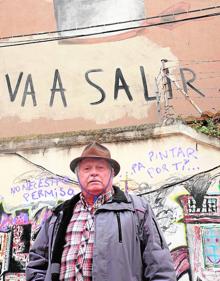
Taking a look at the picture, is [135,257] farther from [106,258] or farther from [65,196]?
[65,196]

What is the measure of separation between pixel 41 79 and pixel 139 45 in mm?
2701

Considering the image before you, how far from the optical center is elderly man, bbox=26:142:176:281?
2.40m

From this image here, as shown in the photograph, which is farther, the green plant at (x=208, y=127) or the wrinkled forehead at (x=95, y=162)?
the green plant at (x=208, y=127)

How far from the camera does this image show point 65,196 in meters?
6.15

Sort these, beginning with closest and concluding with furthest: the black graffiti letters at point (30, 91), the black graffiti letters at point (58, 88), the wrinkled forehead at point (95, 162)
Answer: the wrinkled forehead at point (95, 162) < the black graffiti letters at point (58, 88) < the black graffiti letters at point (30, 91)

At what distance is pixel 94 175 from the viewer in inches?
108

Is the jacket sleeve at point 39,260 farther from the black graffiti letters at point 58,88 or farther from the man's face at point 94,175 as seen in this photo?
the black graffiti letters at point 58,88

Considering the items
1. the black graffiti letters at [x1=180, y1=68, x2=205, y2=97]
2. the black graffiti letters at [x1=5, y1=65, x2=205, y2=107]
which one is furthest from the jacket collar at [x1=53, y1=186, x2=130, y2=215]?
the black graffiti letters at [x1=180, y1=68, x2=205, y2=97]

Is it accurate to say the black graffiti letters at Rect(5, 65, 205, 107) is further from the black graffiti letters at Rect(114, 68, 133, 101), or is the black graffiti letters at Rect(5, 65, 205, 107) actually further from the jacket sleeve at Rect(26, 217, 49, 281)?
the jacket sleeve at Rect(26, 217, 49, 281)

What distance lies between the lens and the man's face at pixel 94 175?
2709 mm

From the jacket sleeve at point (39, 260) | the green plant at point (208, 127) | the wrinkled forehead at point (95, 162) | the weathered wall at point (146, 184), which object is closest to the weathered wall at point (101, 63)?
the green plant at point (208, 127)

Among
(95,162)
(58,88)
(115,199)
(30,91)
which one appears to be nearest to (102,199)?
(115,199)

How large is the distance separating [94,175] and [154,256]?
0.66 m

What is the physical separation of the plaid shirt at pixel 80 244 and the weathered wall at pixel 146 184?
312 cm
